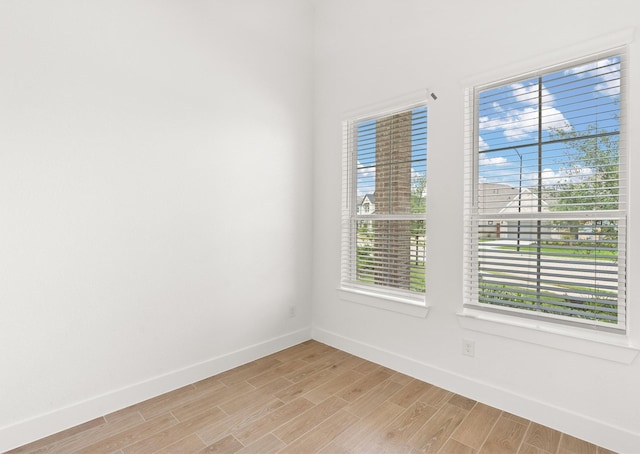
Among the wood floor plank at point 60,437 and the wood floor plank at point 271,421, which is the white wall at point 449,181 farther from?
the wood floor plank at point 60,437

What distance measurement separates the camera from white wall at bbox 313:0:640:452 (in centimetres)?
186

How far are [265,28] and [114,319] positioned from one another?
2.59 metres

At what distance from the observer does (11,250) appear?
72.5 inches

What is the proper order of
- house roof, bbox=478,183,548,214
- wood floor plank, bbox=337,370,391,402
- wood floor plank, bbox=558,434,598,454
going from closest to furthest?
1. wood floor plank, bbox=558,434,598,454
2. house roof, bbox=478,183,548,214
3. wood floor plank, bbox=337,370,391,402

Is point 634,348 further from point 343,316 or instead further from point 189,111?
point 189,111

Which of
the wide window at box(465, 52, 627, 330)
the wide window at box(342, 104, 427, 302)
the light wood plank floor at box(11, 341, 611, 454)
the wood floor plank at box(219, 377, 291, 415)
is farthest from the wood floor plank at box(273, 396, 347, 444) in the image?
the wide window at box(465, 52, 627, 330)

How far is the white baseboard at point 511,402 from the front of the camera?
6.01 feet

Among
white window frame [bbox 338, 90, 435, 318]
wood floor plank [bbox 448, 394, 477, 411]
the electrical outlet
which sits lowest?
wood floor plank [bbox 448, 394, 477, 411]

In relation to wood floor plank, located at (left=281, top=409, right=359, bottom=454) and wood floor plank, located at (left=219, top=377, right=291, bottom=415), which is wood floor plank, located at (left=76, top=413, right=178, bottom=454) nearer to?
wood floor plank, located at (left=219, top=377, right=291, bottom=415)

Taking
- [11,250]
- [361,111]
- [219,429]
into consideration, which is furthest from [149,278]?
[361,111]

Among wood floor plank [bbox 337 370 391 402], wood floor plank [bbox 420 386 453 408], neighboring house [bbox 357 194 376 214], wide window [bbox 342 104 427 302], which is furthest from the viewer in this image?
neighboring house [bbox 357 194 376 214]

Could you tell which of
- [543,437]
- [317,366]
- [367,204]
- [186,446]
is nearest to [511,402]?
[543,437]

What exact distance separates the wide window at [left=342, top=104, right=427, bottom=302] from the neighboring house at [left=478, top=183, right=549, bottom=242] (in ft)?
1.53

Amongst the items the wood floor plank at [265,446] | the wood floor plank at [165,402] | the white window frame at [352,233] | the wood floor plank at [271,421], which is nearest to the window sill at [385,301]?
the white window frame at [352,233]
